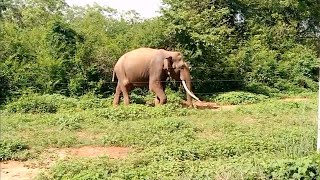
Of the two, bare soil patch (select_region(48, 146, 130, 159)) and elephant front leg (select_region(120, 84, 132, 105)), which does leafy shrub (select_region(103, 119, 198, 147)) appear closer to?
bare soil patch (select_region(48, 146, 130, 159))

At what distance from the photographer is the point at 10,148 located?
7.13m

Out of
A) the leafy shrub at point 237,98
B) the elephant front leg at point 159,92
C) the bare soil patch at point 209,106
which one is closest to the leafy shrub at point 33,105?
the elephant front leg at point 159,92

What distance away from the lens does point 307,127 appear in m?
9.05

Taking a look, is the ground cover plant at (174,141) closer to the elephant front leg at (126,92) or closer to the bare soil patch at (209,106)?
the elephant front leg at (126,92)

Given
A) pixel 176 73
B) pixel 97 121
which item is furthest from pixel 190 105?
pixel 97 121

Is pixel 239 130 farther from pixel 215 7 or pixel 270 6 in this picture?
pixel 270 6

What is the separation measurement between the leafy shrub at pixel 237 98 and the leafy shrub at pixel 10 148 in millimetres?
A: 8388

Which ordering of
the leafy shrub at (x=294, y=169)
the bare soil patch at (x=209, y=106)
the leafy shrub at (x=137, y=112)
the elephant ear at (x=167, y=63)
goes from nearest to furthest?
the leafy shrub at (x=294, y=169) < the leafy shrub at (x=137, y=112) < the elephant ear at (x=167, y=63) < the bare soil patch at (x=209, y=106)

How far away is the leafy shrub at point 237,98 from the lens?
574 inches

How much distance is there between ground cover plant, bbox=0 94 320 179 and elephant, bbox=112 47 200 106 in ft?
3.61

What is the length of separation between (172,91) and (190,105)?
2.64 metres

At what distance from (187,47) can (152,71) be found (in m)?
3.57

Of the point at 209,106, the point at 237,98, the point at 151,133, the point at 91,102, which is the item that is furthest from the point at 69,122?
the point at 237,98

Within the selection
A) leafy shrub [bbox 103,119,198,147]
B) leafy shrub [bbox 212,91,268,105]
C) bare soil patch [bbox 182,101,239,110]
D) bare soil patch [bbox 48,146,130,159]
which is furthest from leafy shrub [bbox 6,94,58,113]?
leafy shrub [bbox 212,91,268,105]
